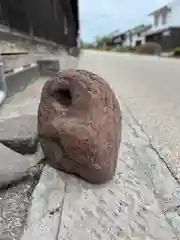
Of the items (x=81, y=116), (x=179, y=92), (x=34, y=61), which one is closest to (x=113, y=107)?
(x=81, y=116)

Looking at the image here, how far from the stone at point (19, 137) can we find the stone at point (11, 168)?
158mm

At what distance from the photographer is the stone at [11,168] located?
1254 millimetres

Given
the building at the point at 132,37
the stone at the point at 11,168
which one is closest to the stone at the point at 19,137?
the stone at the point at 11,168

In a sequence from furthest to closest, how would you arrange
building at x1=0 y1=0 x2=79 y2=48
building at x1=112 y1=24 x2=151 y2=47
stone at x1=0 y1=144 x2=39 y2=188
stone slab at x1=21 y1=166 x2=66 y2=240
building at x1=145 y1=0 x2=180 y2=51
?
building at x1=112 y1=24 x2=151 y2=47
building at x1=145 y1=0 x2=180 y2=51
building at x1=0 y1=0 x2=79 y2=48
stone at x1=0 y1=144 x2=39 y2=188
stone slab at x1=21 y1=166 x2=66 y2=240

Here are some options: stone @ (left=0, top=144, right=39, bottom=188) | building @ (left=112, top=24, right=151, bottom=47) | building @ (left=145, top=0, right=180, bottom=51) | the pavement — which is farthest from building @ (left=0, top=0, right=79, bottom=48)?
building @ (left=112, top=24, right=151, bottom=47)

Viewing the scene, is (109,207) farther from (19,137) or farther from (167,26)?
(167,26)

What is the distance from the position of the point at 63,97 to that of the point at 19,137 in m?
0.32

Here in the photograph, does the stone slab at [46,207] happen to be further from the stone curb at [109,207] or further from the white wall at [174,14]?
the white wall at [174,14]

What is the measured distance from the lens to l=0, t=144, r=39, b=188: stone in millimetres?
1254

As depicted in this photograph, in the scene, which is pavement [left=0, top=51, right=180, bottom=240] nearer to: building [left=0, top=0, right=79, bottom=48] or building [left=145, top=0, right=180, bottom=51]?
building [left=0, top=0, right=79, bottom=48]

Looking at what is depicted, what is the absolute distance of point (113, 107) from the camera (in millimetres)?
1408

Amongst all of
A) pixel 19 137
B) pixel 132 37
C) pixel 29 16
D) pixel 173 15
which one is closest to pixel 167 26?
pixel 173 15

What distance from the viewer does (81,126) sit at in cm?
131

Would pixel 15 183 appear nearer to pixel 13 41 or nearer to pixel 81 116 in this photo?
pixel 81 116
